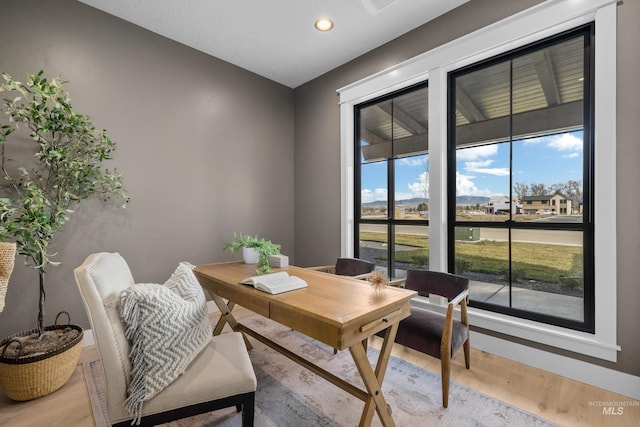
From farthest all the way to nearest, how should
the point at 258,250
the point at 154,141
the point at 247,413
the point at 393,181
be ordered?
the point at 393,181 → the point at 154,141 → the point at 258,250 → the point at 247,413

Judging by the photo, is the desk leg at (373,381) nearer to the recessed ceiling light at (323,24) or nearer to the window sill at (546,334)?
the window sill at (546,334)

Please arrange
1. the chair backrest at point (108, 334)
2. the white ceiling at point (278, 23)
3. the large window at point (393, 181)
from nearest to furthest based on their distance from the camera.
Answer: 1. the chair backrest at point (108, 334)
2. the white ceiling at point (278, 23)
3. the large window at point (393, 181)

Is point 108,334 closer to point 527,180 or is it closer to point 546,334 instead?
point 546,334

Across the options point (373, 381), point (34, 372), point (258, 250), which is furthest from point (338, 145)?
point (34, 372)

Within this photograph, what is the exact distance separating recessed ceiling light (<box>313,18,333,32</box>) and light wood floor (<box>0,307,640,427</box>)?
3.20m

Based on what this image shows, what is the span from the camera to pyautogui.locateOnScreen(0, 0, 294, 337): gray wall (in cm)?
237

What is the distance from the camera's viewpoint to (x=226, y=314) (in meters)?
2.41

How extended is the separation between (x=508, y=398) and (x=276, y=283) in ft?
5.58

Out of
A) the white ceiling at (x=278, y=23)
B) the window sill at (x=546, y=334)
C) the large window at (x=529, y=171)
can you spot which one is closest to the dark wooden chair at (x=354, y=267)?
the large window at (x=529, y=171)

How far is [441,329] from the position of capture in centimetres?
186

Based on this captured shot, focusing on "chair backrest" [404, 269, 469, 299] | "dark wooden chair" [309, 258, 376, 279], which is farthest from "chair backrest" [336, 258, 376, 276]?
"chair backrest" [404, 269, 469, 299]

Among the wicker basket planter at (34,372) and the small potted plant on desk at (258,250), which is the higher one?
the small potted plant on desk at (258,250)

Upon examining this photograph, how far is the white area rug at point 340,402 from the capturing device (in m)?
1.67

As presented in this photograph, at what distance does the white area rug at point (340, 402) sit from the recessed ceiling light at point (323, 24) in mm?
3083
